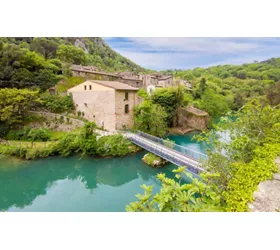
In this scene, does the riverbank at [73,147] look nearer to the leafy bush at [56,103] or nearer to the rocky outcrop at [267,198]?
the leafy bush at [56,103]

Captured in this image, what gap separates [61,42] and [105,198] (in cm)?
1641

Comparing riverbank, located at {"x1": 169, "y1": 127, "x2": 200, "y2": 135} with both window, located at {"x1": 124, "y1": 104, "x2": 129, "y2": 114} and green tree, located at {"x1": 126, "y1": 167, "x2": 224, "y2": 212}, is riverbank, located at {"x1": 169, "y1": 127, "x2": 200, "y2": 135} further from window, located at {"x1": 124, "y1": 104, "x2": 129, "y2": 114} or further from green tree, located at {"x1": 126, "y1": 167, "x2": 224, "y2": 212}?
green tree, located at {"x1": 126, "y1": 167, "x2": 224, "y2": 212}

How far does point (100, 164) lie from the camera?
7344 millimetres

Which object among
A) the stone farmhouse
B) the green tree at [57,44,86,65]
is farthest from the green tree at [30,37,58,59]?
the stone farmhouse

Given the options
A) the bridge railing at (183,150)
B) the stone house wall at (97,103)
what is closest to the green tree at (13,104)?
the stone house wall at (97,103)

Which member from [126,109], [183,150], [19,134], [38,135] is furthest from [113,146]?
[19,134]

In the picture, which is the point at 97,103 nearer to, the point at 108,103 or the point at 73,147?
the point at 108,103

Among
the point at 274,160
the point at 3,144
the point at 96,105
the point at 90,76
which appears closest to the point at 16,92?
the point at 3,144

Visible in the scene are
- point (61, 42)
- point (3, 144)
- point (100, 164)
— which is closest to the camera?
point (100, 164)

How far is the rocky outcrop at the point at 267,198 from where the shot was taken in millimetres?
1727

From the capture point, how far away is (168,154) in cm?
588

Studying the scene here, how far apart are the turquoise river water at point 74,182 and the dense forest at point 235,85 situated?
8.09 meters
